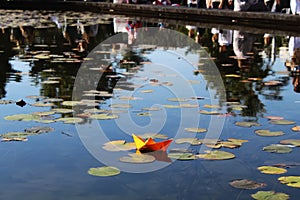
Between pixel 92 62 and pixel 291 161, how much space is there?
4.50 metres

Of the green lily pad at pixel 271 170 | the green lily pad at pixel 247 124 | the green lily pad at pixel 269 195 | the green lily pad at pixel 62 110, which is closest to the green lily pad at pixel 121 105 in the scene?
the green lily pad at pixel 62 110

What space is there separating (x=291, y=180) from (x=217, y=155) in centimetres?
60

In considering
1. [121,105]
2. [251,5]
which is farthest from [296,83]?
[251,5]

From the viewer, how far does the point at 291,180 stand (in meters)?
3.14

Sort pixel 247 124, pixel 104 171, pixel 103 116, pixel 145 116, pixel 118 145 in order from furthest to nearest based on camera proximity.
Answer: pixel 145 116
pixel 103 116
pixel 247 124
pixel 118 145
pixel 104 171

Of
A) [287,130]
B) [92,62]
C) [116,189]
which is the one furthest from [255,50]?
[116,189]

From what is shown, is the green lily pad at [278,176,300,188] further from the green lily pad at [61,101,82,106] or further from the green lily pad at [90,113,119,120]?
the green lily pad at [61,101,82,106]

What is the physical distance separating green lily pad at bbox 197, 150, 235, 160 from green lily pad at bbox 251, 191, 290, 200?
0.64 meters

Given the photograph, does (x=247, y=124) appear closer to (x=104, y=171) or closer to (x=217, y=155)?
(x=217, y=155)

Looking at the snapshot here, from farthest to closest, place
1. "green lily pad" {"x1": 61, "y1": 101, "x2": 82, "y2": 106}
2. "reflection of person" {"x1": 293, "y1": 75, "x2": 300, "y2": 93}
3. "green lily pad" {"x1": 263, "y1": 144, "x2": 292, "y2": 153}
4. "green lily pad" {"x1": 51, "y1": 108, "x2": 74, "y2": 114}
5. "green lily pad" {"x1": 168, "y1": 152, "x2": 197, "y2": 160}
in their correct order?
1. "reflection of person" {"x1": 293, "y1": 75, "x2": 300, "y2": 93}
2. "green lily pad" {"x1": 61, "y1": 101, "x2": 82, "y2": 106}
3. "green lily pad" {"x1": 51, "y1": 108, "x2": 74, "y2": 114}
4. "green lily pad" {"x1": 263, "y1": 144, "x2": 292, "y2": 153}
5. "green lily pad" {"x1": 168, "y1": 152, "x2": 197, "y2": 160}

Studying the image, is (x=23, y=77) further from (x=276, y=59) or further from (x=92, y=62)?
(x=276, y=59)

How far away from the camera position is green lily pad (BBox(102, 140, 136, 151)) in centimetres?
377

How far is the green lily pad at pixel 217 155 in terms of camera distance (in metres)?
3.58

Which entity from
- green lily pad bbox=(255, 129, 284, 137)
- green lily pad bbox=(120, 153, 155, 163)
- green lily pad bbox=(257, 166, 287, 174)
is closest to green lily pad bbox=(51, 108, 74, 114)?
green lily pad bbox=(120, 153, 155, 163)
